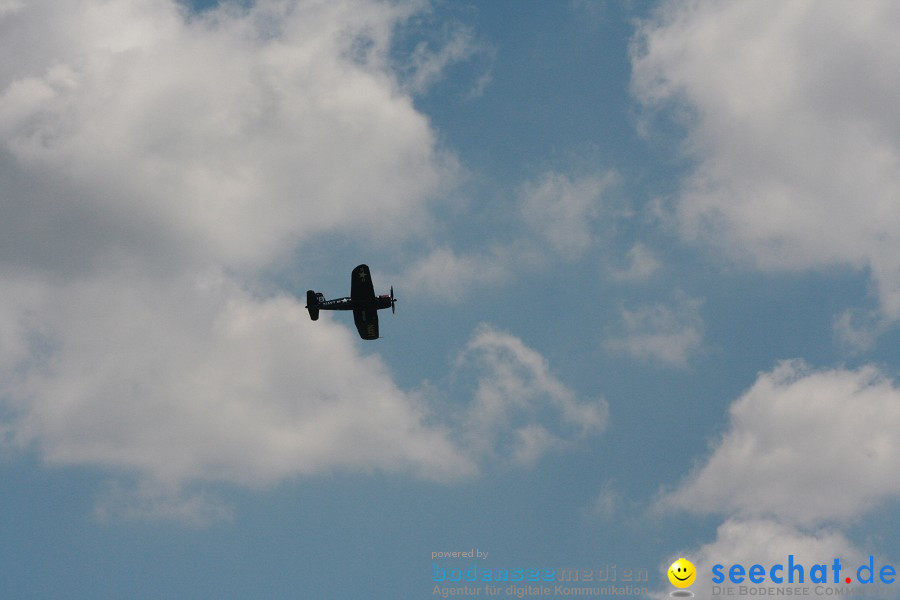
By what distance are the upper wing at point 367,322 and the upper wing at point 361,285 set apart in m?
1.79

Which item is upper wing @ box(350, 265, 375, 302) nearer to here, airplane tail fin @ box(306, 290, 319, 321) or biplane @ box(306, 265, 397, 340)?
biplane @ box(306, 265, 397, 340)

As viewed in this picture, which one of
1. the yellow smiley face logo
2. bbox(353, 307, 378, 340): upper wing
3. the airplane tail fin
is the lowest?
the yellow smiley face logo

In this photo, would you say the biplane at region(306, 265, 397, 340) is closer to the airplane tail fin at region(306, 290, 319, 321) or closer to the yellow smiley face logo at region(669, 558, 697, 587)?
the airplane tail fin at region(306, 290, 319, 321)

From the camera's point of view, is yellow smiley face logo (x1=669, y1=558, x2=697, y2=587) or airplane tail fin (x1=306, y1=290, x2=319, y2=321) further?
airplane tail fin (x1=306, y1=290, x2=319, y2=321)

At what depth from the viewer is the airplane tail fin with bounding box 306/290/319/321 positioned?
111 m

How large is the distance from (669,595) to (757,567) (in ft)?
70.5

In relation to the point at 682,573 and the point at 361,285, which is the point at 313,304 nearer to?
the point at 361,285

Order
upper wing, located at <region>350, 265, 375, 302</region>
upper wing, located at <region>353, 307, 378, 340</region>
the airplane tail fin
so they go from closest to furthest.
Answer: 1. upper wing, located at <region>350, 265, 375, 302</region>
2. upper wing, located at <region>353, 307, 378, 340</region>
3. the airplane tail fin

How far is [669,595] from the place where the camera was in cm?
5303

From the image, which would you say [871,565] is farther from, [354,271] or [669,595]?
[354,271]

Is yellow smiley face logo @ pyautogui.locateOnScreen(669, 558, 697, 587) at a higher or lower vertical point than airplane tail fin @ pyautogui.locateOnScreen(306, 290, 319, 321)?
lower

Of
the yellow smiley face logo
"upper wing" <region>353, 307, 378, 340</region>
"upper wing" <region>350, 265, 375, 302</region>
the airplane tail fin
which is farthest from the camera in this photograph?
the airplane tail fin

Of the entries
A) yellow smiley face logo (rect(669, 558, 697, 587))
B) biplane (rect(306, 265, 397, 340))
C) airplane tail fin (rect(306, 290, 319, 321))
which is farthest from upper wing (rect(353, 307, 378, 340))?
yellow smiley face logo (rect(669, 558, 697, 587))

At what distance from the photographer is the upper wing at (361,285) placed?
10392cm
